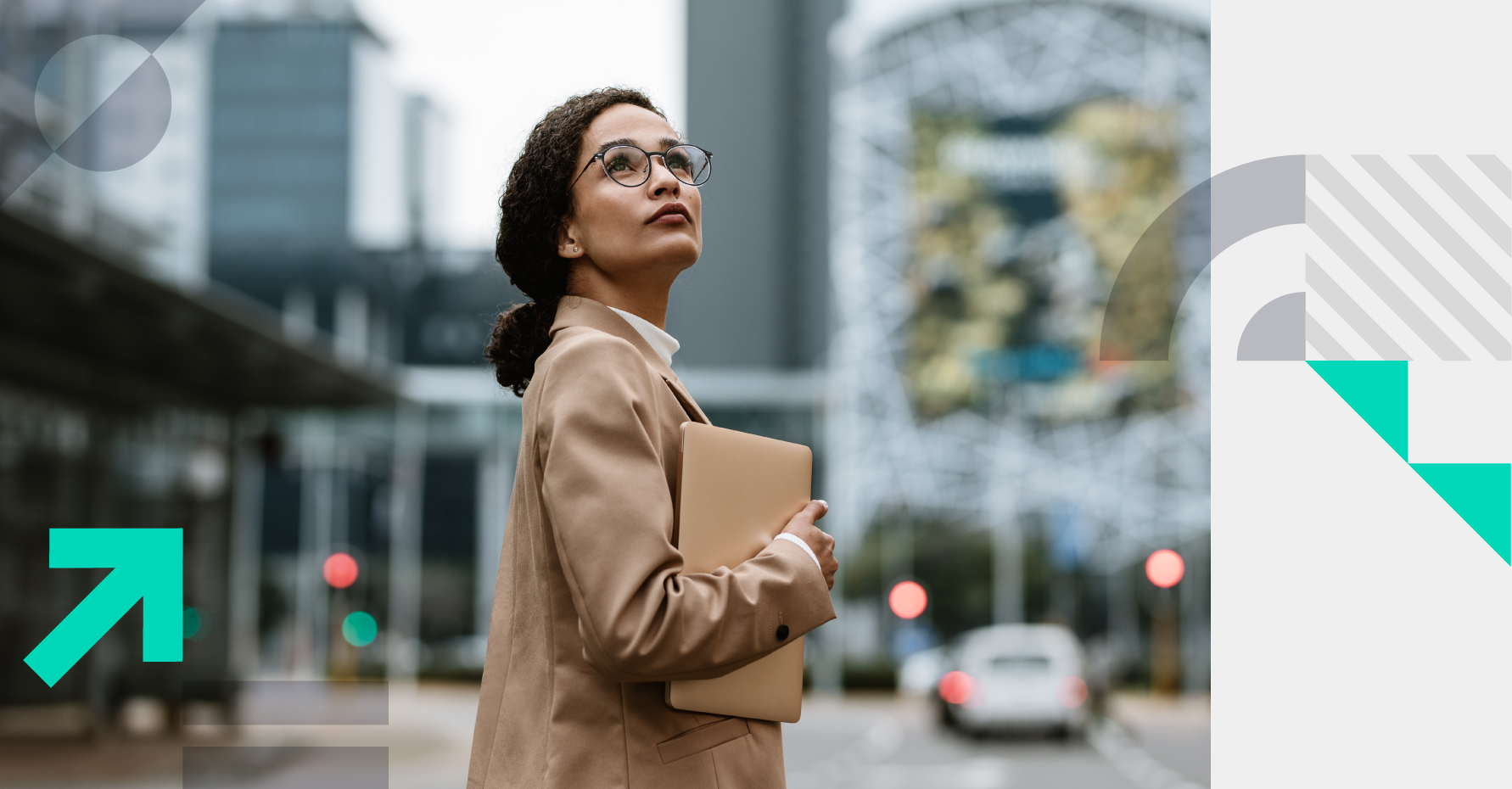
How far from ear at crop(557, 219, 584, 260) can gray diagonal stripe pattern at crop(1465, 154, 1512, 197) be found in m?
2.88

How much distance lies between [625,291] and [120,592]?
1016 centimetres

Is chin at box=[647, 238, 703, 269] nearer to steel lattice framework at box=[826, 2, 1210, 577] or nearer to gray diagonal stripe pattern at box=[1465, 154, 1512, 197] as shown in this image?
gray diagonal stripe pattern at box=[1465, 154, 1512, 197]

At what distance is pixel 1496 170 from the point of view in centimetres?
404

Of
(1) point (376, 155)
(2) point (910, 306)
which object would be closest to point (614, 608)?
(1) point (376, 155)

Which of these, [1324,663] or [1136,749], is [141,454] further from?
[1324,663]

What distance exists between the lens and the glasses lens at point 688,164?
2.17 meters

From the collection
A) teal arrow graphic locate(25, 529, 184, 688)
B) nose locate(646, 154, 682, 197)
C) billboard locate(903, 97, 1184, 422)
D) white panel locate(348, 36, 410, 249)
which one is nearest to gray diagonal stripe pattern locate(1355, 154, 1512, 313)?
nose locate(646, 154, 682, 197)

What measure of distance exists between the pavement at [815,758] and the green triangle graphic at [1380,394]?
9.81m

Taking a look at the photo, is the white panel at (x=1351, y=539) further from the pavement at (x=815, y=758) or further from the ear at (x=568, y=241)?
the pavement at (x=815, y=758)

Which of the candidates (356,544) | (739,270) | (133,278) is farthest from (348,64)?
(133,278)

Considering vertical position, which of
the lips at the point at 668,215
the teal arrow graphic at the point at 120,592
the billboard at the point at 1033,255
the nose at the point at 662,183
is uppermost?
the billboard at the point at 1033,255

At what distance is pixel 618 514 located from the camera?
1857 mm

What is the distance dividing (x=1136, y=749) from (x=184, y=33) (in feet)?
67.2

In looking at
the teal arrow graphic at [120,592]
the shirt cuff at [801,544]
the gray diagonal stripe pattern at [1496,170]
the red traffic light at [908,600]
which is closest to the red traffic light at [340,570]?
the teal arrow graphic at [120,592]
